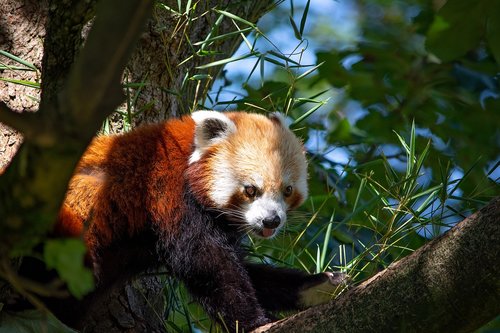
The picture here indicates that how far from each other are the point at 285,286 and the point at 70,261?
2713 millimetres

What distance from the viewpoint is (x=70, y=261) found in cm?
152

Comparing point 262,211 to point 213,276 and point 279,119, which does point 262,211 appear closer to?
point 213,276

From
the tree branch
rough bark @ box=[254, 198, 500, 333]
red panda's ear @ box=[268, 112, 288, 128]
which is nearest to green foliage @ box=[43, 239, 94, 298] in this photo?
the tree branch

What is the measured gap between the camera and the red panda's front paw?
3.66 meters

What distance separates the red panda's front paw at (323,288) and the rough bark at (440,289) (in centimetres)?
101

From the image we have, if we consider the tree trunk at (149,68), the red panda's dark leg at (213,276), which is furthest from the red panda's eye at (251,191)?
the tree trunk at (149,68)

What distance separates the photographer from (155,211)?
12.0 feet

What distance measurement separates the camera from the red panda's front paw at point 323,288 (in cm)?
366

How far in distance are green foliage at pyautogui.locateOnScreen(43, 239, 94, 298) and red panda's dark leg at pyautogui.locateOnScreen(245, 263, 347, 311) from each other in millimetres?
2478

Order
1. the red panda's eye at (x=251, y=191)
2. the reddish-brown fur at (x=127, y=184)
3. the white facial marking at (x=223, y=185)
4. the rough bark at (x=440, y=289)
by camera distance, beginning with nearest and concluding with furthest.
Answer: the rough bark at (x=440, y=289)
the reddish-brown fur at (x=127, y=184)
the white facial marking at (x=223, y=185)
the red panda's eye at (x=251, y=191)

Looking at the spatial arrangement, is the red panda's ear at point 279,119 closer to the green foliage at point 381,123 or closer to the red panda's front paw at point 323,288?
the green foliage at point 381,123

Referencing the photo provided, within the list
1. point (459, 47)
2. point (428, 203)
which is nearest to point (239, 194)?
point (428, 203)

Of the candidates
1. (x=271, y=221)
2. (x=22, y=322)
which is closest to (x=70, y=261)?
(x=22, y=322)

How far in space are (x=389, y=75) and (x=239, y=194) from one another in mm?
2830
